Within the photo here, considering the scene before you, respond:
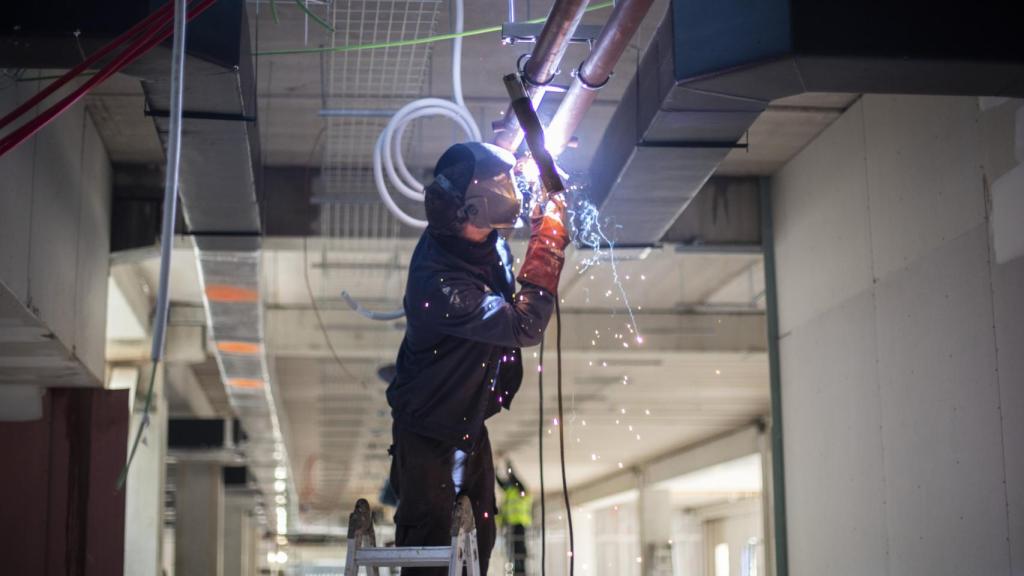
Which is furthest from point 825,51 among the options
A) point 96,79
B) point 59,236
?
point 59,236

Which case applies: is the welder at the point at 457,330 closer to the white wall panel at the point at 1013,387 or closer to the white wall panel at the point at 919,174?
the white wall panel at the point at 1013,387

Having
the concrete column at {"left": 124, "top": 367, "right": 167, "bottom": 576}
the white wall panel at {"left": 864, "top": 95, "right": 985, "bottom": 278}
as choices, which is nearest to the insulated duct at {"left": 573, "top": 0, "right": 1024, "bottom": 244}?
the white wall panel at {"left": 864, "top": 95, "right": 985, "bottom": 278}

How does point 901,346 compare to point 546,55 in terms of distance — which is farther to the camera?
point 901,346

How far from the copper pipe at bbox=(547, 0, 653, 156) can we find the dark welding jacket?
0.48 meters

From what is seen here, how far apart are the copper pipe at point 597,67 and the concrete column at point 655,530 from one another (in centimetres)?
1470

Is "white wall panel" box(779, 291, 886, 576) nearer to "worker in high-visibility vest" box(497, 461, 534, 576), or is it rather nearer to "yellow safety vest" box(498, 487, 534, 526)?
"worker in high-visibility vest" box(497, 461, 534, 576)

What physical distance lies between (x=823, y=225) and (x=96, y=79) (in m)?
4.21

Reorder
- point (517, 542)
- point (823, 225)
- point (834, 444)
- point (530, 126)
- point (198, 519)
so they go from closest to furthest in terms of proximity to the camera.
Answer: point (530, 126) < point (834, 444) < point (823, 225) < point (517, 542) < point (198, 519)

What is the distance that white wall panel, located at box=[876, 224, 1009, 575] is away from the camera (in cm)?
461

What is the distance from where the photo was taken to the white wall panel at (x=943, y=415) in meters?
4.61

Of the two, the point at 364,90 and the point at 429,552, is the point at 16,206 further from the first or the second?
the point at 429,552

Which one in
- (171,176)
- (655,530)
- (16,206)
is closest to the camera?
(171,176)

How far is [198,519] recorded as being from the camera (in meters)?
15.1

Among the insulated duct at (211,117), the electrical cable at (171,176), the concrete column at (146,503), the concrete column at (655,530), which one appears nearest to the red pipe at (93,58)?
the insulated duct at (211,117)
